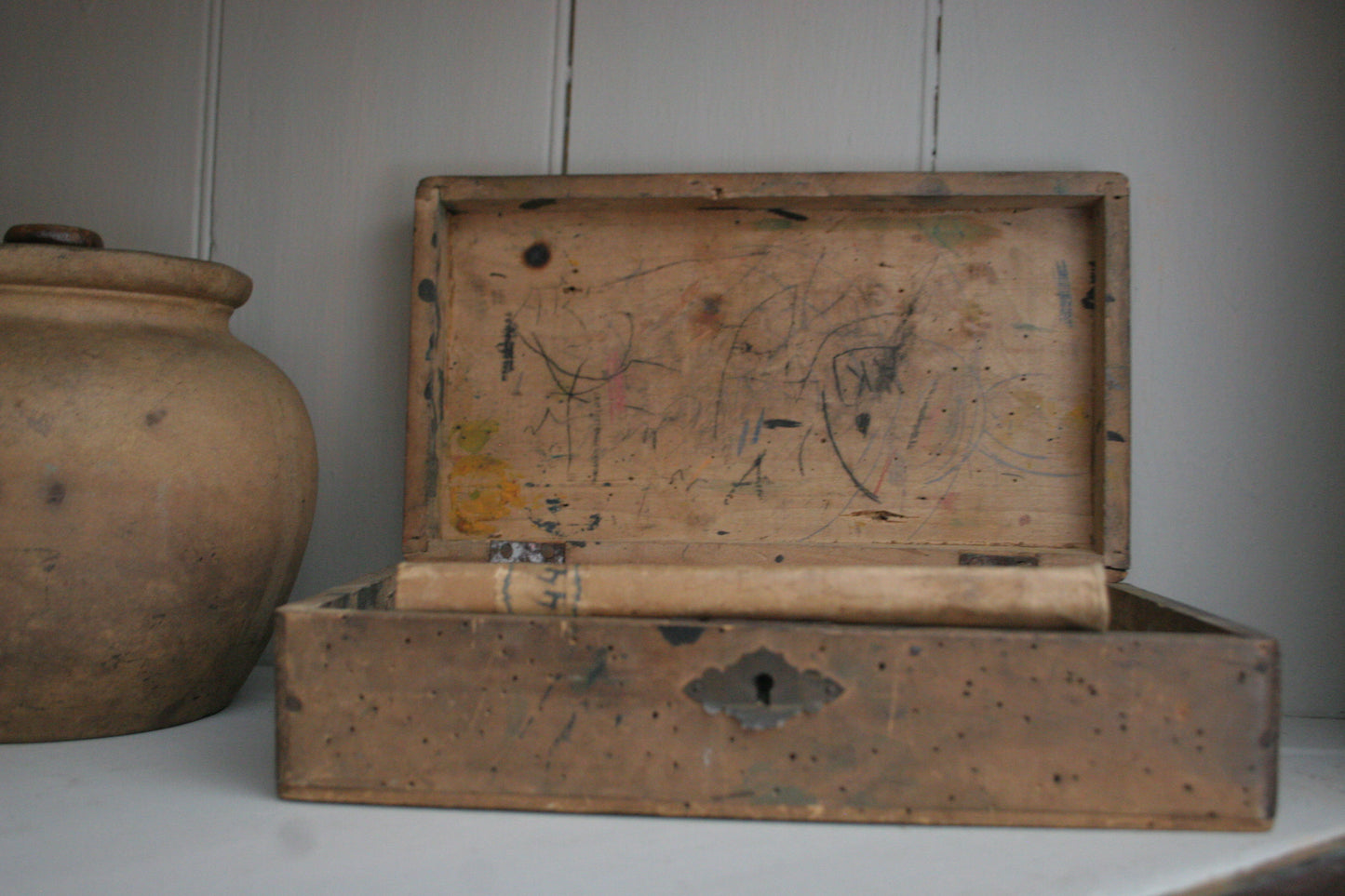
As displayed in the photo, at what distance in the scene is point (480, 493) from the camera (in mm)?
981

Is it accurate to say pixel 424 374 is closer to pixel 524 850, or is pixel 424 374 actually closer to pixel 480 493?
pixel 480 493

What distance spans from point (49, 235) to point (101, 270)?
8cm

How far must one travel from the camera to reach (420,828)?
596 mm

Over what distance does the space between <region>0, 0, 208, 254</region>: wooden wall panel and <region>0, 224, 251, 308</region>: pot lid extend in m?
0.24

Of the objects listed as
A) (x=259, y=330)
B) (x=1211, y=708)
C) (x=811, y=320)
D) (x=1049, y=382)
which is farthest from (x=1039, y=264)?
(x=259, y=330)

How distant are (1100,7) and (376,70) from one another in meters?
0.78

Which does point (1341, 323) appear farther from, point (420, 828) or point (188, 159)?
point (188, 159)

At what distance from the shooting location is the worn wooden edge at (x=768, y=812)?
0.60m

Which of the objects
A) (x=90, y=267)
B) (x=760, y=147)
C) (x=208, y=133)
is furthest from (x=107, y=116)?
(x=760, y=147)

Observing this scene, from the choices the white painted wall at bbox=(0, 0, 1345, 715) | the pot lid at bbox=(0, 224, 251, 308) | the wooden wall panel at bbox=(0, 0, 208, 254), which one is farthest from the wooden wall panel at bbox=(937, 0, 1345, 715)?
the wooden wall panel at bbox=(0, 0, 208, 254)

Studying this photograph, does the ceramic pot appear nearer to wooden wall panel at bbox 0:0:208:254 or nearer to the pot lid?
the pot lid

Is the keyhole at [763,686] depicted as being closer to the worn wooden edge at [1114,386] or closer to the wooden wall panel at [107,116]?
the worn wooden edge at [1114,386]

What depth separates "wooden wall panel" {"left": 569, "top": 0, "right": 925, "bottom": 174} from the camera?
1028 millimetres

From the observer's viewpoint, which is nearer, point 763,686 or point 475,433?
point 763,686
